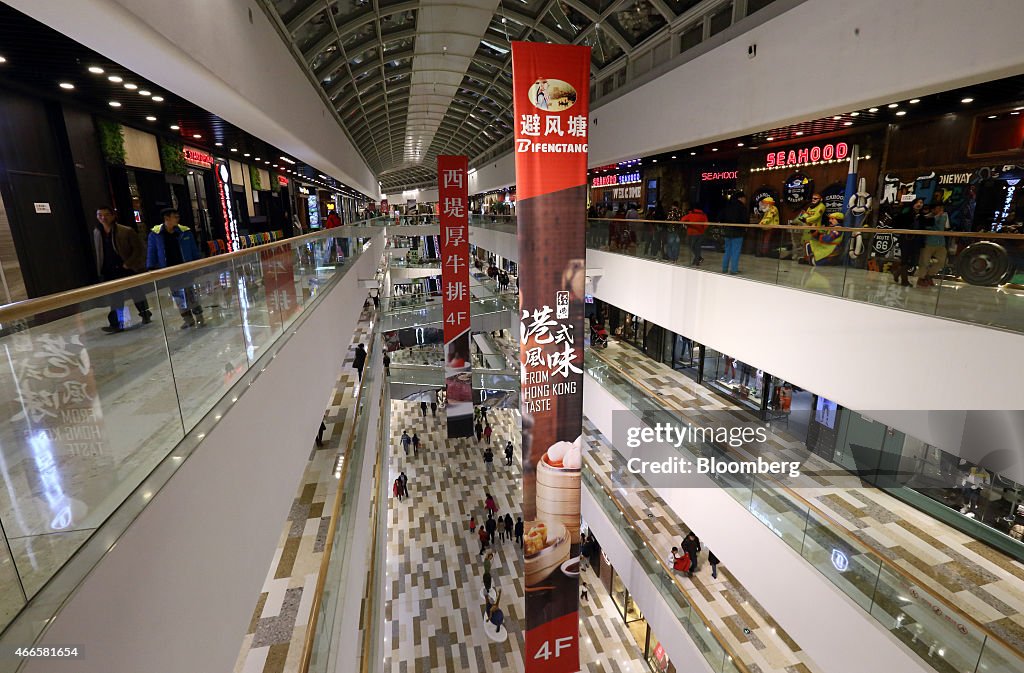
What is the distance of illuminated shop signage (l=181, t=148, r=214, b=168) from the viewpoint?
11.7m

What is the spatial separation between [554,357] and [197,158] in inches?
458

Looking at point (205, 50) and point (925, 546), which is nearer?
point (205, 50)

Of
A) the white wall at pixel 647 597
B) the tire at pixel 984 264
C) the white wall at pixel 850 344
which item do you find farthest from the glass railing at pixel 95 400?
the white wall at pixel 647 597

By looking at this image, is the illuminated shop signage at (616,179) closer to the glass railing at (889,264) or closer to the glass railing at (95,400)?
the glass railing at (889,264)

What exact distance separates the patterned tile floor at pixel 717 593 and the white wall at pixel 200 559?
6440mm

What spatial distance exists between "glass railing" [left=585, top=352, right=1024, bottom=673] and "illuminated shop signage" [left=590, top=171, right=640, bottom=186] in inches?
499

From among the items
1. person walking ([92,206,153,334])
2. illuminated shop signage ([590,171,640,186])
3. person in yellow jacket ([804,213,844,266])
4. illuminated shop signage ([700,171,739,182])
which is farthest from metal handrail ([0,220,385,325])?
illuminated shop signage ([590,171,640,186])

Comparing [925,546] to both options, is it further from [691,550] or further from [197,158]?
[197,158]

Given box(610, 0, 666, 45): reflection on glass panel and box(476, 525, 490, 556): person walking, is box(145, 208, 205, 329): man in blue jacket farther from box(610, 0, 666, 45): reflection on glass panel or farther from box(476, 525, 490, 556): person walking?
box(610, 0, 666, 45): reflection on glass panel

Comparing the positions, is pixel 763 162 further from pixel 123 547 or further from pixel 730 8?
pixel 123 547

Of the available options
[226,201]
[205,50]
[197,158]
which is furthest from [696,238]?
[226,201]

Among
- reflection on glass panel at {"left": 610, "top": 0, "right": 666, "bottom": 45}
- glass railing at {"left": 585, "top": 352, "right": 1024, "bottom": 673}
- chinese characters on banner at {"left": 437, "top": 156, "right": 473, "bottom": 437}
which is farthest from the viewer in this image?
chinese characters on banner at {"left": 437, "top": 156, "right": 473, "bottom": 437}

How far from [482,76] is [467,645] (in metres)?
17.0

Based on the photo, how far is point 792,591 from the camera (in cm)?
588
